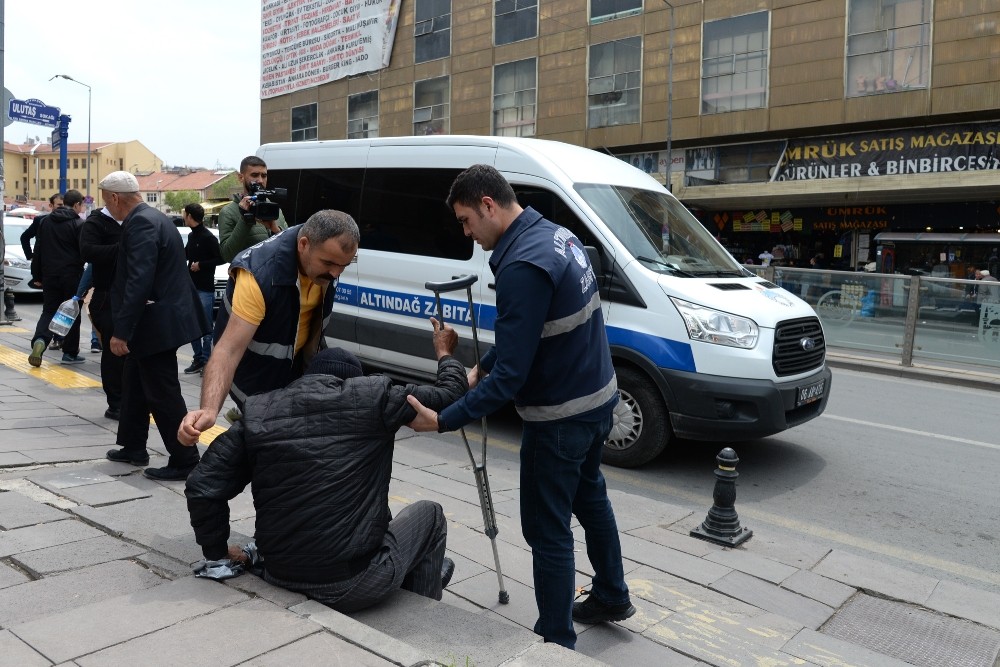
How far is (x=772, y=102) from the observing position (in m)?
23.0

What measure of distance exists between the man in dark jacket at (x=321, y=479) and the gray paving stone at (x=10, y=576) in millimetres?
821

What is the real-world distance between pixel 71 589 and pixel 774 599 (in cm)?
296

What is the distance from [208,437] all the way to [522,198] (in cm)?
289

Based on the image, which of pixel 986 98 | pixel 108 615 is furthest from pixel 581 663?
pixel 986 98

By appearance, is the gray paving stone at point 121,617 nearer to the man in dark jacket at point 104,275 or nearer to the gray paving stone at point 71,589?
the gray paving stone at point 71,589

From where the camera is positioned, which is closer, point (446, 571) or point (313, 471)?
point (313, 471)

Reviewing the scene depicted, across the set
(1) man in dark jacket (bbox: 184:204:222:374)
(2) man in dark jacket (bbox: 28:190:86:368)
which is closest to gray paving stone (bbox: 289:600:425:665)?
(1) man in dark jacket (bbox: 184:204:222:374)

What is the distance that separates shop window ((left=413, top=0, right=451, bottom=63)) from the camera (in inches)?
1222

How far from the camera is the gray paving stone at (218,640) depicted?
249 cm

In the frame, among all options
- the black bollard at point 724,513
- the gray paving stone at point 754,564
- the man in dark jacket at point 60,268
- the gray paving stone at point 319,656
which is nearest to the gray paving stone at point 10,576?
the gray paving stone at point 319,656

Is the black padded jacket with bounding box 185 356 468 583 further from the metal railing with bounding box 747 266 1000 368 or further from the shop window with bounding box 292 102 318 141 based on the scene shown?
A: the shop window with bounding box 292 102 318 141

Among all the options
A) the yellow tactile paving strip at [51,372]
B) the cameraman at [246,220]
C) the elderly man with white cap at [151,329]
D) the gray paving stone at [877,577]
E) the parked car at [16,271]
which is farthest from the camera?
the parked car at [16,271]

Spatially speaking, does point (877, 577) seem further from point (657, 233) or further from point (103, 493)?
point (103, 493)

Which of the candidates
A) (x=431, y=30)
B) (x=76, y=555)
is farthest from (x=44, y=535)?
(x=431, y=30)
